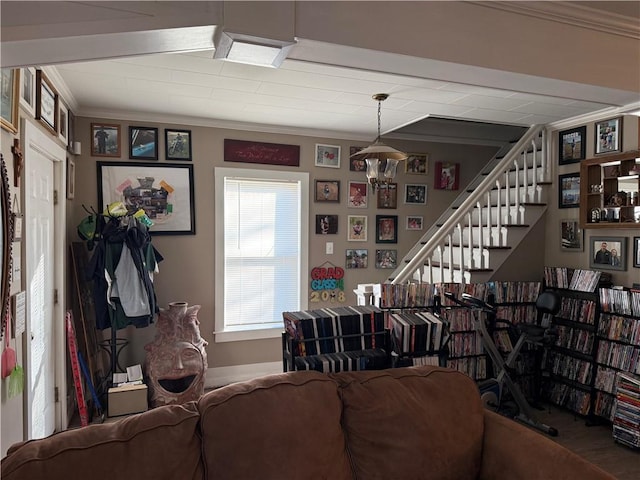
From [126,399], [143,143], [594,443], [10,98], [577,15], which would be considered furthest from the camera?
[143,143]

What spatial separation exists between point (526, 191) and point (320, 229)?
202cm

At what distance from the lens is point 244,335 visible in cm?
431

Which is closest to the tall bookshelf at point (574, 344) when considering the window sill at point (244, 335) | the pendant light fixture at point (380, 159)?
the pendant light fixture at point (380, 159)

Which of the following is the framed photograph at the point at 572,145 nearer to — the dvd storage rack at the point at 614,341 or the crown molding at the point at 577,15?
the dvd storage rack at the point at 614,341

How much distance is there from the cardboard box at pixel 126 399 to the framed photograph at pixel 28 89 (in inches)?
84.0

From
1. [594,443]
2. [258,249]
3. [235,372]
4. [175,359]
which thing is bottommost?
[594,443]

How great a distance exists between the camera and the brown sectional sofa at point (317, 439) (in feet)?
4.62

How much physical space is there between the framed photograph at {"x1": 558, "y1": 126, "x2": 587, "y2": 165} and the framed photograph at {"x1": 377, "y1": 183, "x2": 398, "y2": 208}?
1.62 metres

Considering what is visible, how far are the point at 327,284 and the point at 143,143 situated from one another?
7.42 feet

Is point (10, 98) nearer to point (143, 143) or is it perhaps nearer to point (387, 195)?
point (143, 143)

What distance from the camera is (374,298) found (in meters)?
3.22

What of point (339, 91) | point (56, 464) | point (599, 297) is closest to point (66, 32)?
point (56, 464)

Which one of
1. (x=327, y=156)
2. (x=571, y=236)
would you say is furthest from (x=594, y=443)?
(x=327, y=156)

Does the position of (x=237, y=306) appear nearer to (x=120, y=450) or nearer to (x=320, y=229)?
(x=320, y=229)
